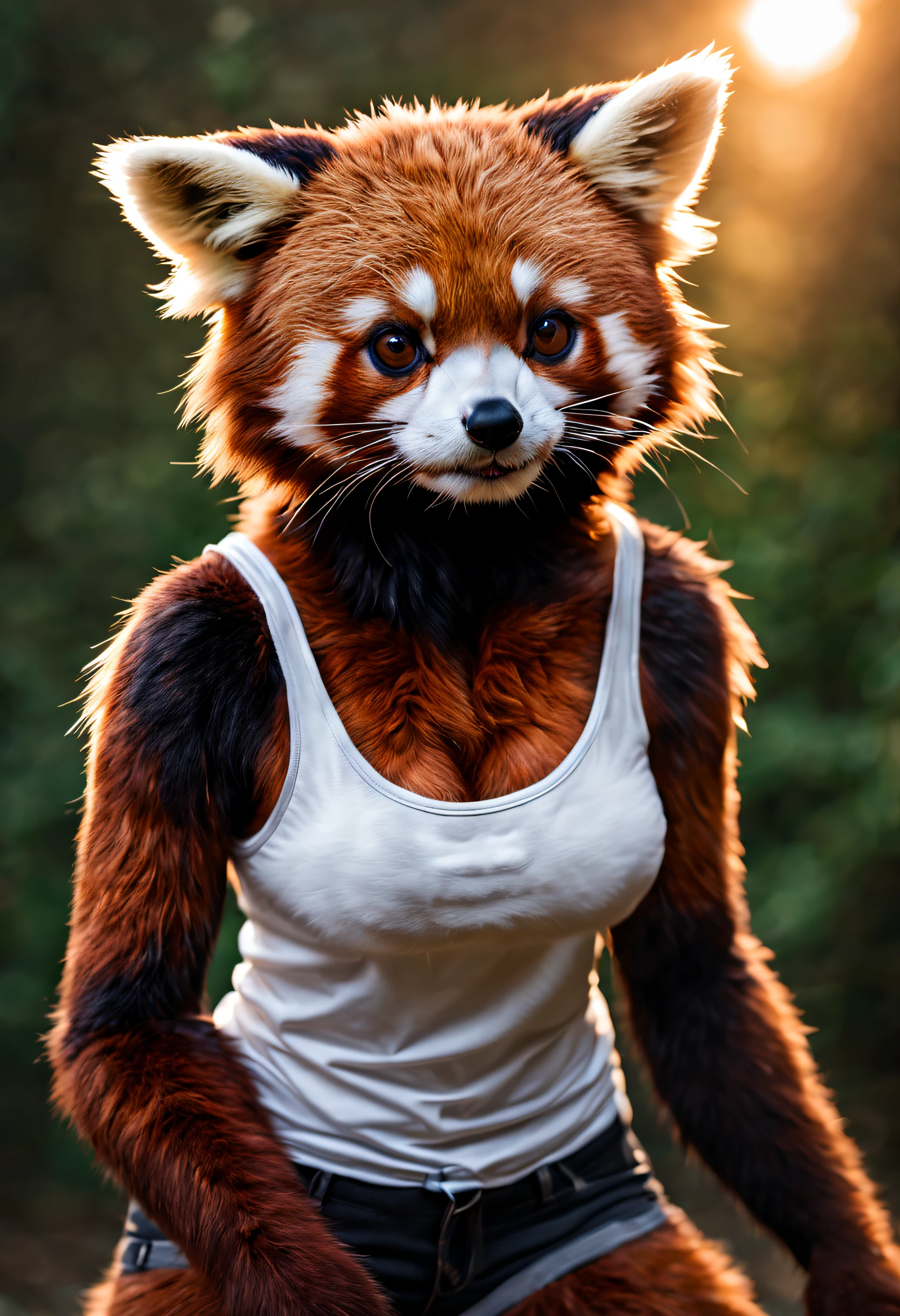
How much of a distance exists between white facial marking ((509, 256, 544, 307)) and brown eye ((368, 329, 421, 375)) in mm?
94

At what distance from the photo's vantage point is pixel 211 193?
1.01m

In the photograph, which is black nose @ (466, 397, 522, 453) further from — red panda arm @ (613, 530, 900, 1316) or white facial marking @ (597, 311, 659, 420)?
red panda arm @ (613, 530, 900, 1316)

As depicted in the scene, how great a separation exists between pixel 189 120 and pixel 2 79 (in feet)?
1.38

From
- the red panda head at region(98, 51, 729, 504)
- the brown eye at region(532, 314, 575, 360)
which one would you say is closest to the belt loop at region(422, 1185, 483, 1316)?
the red panda head at region(98, 51, 729, 504)

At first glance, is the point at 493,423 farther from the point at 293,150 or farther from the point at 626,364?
the point at 293,150

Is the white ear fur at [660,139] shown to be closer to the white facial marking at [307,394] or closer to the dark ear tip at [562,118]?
the dark ear tip at [562,118]

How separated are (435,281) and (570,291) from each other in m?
0.12

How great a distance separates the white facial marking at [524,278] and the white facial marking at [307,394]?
0.16 meters

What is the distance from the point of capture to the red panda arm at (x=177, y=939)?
0.96 m

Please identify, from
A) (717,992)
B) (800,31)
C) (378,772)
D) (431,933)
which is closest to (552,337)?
(378,772)

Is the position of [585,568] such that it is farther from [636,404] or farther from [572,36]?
[572,36]

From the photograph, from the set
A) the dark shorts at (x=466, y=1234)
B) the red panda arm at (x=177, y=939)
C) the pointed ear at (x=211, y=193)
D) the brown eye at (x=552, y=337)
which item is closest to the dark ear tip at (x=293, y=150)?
the pointed ear at (x=211, y=193)

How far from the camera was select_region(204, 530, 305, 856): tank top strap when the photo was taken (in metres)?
1.03

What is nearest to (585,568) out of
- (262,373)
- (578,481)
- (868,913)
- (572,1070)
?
(578,481)
